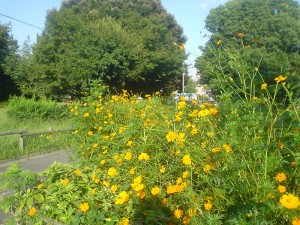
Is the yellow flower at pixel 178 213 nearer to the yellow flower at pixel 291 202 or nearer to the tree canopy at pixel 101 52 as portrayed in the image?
the yellow flower at pixel 291 202

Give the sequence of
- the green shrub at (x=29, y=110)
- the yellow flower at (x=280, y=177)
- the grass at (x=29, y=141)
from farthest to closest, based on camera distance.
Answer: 1. the green shrub at (x=29, y=110)
2. the grass at (x=29, y=141)
3. the yellow flower at (x=280, y=177)

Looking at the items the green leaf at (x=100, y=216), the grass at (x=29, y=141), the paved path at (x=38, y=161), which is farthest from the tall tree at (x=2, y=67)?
the green leaf at (x=100, y=216)

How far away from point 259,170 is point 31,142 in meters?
7.67

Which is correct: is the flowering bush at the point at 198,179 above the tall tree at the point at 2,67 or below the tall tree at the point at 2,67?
below

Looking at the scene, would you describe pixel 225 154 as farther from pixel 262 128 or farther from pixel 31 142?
pixel 31 142

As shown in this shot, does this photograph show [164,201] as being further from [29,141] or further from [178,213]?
[29,141]

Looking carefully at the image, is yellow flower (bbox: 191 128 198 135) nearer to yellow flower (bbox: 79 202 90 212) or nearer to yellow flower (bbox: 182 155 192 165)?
yellow flower (bbox: 182 155 192 165)

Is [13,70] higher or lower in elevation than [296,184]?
higher

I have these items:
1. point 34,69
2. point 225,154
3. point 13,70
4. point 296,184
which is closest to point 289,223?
point 296,184

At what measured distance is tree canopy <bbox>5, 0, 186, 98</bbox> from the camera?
18281 mm

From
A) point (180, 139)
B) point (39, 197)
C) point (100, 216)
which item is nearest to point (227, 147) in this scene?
point (180, 139)

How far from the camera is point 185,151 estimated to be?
219 centimetres

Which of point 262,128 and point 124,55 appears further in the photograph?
point 124,55

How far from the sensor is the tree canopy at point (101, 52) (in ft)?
60.0
